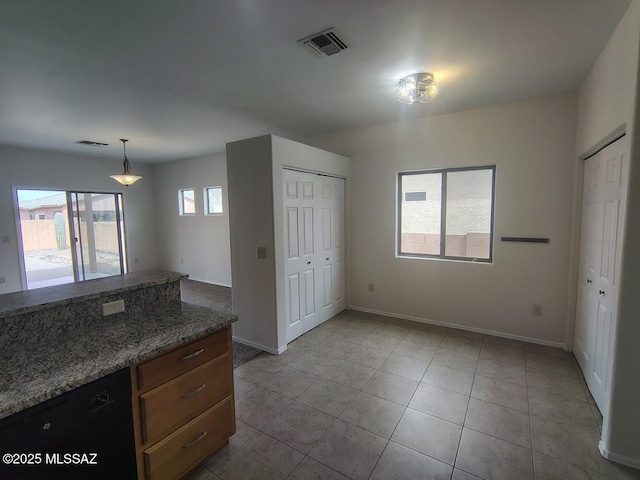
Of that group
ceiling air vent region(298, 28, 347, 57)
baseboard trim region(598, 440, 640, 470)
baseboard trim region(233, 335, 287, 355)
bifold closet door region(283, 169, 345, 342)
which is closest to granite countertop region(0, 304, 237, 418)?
baseboard trim region(233, 335, 287, 355)

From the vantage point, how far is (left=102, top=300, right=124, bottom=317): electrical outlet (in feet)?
5.52

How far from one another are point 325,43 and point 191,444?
8.60 feet

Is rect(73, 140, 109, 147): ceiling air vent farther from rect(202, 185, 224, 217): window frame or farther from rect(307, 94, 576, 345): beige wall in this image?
rect(307, 94, 576, 345): beige wall

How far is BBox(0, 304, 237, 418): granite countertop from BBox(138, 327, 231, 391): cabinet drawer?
0.05 m

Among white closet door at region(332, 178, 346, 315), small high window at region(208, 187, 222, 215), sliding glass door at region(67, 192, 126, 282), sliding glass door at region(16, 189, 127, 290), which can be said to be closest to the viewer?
white closet door at region(332, 178, 346, 315)

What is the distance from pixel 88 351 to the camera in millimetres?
1390

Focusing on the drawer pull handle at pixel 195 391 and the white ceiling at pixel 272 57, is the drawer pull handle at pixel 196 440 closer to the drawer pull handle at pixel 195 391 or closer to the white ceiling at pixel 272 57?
the drawer pull handle at pixel 195 391

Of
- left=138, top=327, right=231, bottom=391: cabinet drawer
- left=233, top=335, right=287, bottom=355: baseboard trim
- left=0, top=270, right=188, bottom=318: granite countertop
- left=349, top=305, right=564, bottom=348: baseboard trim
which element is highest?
left=0, top=270, right=188, bottom=318: granite countertop

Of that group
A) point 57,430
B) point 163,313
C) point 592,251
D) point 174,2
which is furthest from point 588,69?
point 57,430

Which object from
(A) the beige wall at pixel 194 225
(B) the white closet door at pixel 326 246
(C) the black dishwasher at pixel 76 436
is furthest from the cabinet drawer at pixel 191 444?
(A) the beige wall at pixel 194 225

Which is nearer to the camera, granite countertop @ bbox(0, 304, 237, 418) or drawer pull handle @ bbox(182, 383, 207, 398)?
granite countertop @ bbox(0, 304, 237, 418)

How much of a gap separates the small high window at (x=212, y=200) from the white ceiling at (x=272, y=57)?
2.47 m

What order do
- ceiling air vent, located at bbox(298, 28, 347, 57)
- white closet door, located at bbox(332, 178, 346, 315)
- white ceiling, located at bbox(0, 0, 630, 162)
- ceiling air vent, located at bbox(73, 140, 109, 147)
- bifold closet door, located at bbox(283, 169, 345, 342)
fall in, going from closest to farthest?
1. white ceiling, located at bbox(0, 0, 630, 162)
2. ceiling air vent, located at bbox(298, 28, 347, 57)
3. bifold closet door, located at bbox(283, 169, 345, 342)
4. white closet door, located at bbox(332, 178, 346, 315)
5. ceiling air vent, located at bbox(73, 140, 109, 147)

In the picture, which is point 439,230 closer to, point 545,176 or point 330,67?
point 545,176
